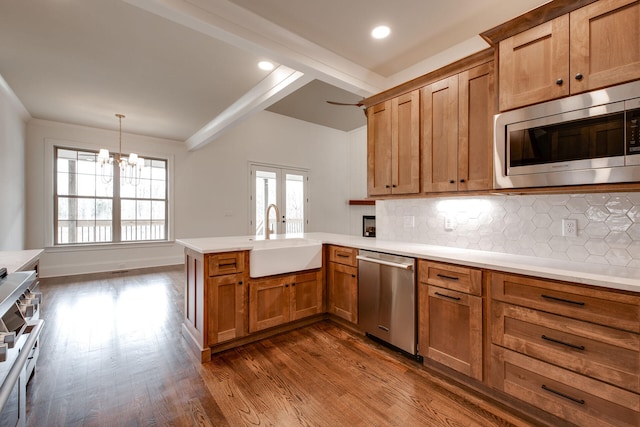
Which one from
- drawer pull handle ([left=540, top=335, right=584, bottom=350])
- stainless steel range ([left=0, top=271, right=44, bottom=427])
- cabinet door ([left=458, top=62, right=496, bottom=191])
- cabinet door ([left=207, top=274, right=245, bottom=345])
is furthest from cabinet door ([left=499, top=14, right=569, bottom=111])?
stainless steel range ([left=0, top=271, right=44, bottom=427])

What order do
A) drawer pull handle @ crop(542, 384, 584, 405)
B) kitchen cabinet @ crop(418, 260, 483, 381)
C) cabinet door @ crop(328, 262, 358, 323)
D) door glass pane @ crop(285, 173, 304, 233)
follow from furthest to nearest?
1. door glass pane @ crop(285, 173, 304, 233)
2. cabinet door @ crop(328, 262, 358, 323)
3. kitchen cabinet @ crop(418, 260, 483, 381)
4. drawer pull handle @ crop(542, 384, 584, 405)

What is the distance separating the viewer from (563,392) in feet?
4.85

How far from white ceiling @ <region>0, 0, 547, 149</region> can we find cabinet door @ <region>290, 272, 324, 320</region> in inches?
79.9

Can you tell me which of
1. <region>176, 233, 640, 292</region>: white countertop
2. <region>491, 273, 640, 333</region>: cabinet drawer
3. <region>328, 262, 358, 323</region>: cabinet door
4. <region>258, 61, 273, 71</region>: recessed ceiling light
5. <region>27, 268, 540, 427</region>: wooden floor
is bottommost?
<region>27, 268, 540, 427</region>: wooden floor

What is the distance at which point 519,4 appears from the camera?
7.06ft

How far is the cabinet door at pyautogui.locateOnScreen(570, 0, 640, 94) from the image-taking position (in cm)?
147

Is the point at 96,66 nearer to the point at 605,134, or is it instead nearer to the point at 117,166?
the point at 117,166

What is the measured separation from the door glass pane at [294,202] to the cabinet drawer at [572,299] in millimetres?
5808

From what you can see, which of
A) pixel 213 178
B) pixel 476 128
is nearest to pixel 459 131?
pixel 476 128

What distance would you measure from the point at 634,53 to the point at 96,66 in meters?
4.50

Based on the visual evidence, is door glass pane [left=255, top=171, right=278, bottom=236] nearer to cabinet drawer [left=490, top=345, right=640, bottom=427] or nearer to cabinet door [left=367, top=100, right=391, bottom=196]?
cabinet door [left=367, top=100, right=391, bottom=196]

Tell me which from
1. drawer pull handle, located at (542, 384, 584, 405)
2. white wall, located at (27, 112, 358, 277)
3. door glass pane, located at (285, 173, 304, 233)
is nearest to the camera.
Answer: drawer pull handle, located at (542, 384, 584, 405)

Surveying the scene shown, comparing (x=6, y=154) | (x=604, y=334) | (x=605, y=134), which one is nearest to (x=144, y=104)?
(x=6, y=154)

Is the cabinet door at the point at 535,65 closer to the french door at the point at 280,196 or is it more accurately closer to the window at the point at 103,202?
the french door at the point at 280,196
